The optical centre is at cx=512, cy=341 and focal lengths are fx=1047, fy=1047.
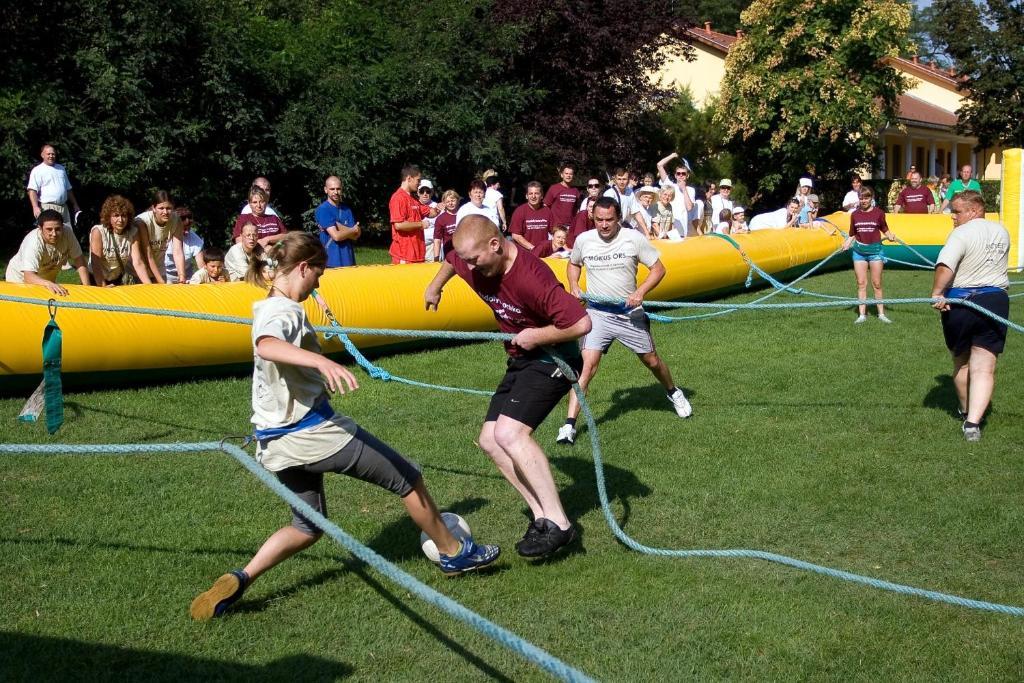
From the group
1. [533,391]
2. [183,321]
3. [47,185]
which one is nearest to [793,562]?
[533,391]

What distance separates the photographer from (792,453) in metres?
7.64

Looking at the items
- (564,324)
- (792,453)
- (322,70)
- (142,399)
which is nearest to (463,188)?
(322,70)

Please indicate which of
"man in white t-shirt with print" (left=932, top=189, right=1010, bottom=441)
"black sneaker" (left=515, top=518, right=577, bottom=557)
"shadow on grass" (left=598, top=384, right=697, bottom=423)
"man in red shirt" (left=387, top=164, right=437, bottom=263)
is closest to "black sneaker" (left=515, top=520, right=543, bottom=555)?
"black sneaker" (left=515, top=518, right=577, bottom=557)

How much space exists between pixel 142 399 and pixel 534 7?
1760cm

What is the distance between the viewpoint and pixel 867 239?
13.4 m

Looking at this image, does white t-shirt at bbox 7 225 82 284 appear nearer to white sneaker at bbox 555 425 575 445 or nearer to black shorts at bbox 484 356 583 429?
white sneaker at bbox 555 425 575 445

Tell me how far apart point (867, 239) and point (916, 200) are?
9.26 meters

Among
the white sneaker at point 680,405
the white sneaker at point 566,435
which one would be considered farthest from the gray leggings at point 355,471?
the white sneaker at point 680,405

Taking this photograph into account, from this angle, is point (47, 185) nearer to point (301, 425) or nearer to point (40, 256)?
point (40, 256)

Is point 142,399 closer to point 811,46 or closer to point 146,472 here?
point 146,472

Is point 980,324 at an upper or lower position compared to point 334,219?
lower

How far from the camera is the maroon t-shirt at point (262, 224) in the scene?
1132 cm

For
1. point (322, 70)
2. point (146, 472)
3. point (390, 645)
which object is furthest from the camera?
point (322, 70)

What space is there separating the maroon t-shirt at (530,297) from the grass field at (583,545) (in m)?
1.31
